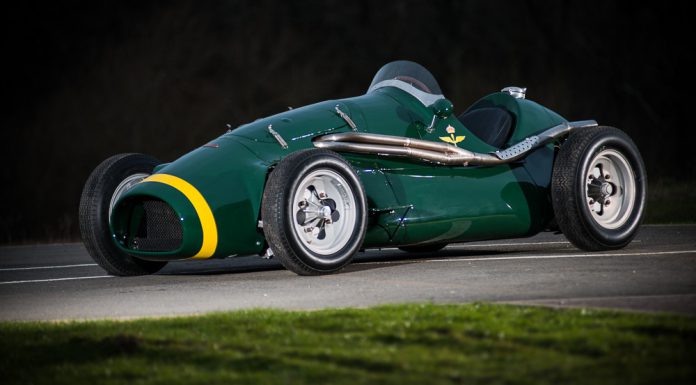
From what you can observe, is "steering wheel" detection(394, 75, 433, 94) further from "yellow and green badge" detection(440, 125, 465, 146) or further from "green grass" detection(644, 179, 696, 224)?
"green grass" detection(644, 179, 696, 224)

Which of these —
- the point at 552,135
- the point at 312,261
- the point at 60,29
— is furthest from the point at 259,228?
the point at 60,29

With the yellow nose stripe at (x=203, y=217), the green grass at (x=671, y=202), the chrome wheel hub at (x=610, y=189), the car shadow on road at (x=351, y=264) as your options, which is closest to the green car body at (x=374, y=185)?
the yellow nose stripe at (x=203, y=217)

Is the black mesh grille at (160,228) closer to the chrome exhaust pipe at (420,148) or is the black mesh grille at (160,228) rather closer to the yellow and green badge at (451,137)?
the chrome exhaust pipe at (420,148)

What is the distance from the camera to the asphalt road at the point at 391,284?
8.46 metres

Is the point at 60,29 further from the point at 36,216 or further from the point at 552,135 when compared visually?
the point at 552,135

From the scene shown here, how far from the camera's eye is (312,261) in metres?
10.2

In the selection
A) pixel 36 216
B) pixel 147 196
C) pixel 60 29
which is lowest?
pixel 36 216

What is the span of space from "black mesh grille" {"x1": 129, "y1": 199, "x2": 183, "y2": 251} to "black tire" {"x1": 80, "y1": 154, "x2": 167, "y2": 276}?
77 cm

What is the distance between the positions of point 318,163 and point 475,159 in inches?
74.9

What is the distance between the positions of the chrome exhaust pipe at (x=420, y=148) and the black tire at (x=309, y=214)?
1.33ft

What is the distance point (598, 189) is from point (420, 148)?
1965 mm

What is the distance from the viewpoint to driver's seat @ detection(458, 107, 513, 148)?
12.2 meters

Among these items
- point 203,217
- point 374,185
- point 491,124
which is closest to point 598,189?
point 491,124

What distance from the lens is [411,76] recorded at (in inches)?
484
